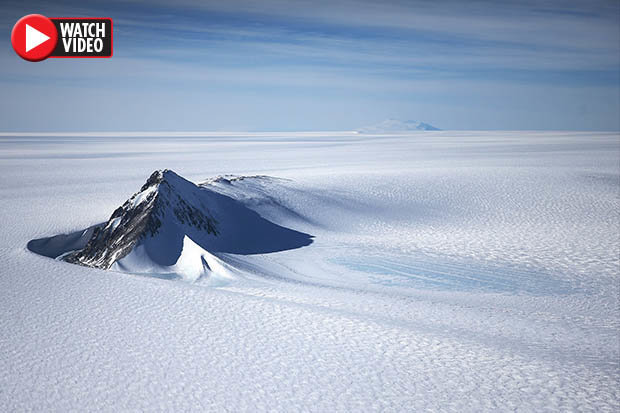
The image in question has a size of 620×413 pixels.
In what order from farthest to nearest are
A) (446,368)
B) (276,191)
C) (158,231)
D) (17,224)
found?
(276,191) → (17,224) → (158,231) → (446,368)

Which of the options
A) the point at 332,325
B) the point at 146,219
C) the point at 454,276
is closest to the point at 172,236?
the point at 146,219

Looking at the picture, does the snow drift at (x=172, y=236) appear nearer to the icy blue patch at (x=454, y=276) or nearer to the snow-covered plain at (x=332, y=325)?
the snow-covered plain at (x=332, y=325)

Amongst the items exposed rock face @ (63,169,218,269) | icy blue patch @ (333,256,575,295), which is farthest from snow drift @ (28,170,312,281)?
icy blue patch @ (333,256,575,295)

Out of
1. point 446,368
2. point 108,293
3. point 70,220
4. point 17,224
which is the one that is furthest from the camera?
point 70,220

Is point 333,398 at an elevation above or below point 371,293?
above

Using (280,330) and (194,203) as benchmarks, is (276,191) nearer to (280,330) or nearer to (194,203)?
(194,203)

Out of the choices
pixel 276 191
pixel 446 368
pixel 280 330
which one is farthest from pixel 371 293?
pixel 276 191

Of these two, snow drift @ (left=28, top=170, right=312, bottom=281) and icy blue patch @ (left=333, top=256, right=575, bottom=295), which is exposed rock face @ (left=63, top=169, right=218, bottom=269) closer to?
snow drift @ (left=28, top=170, right=312, bottom=281)
